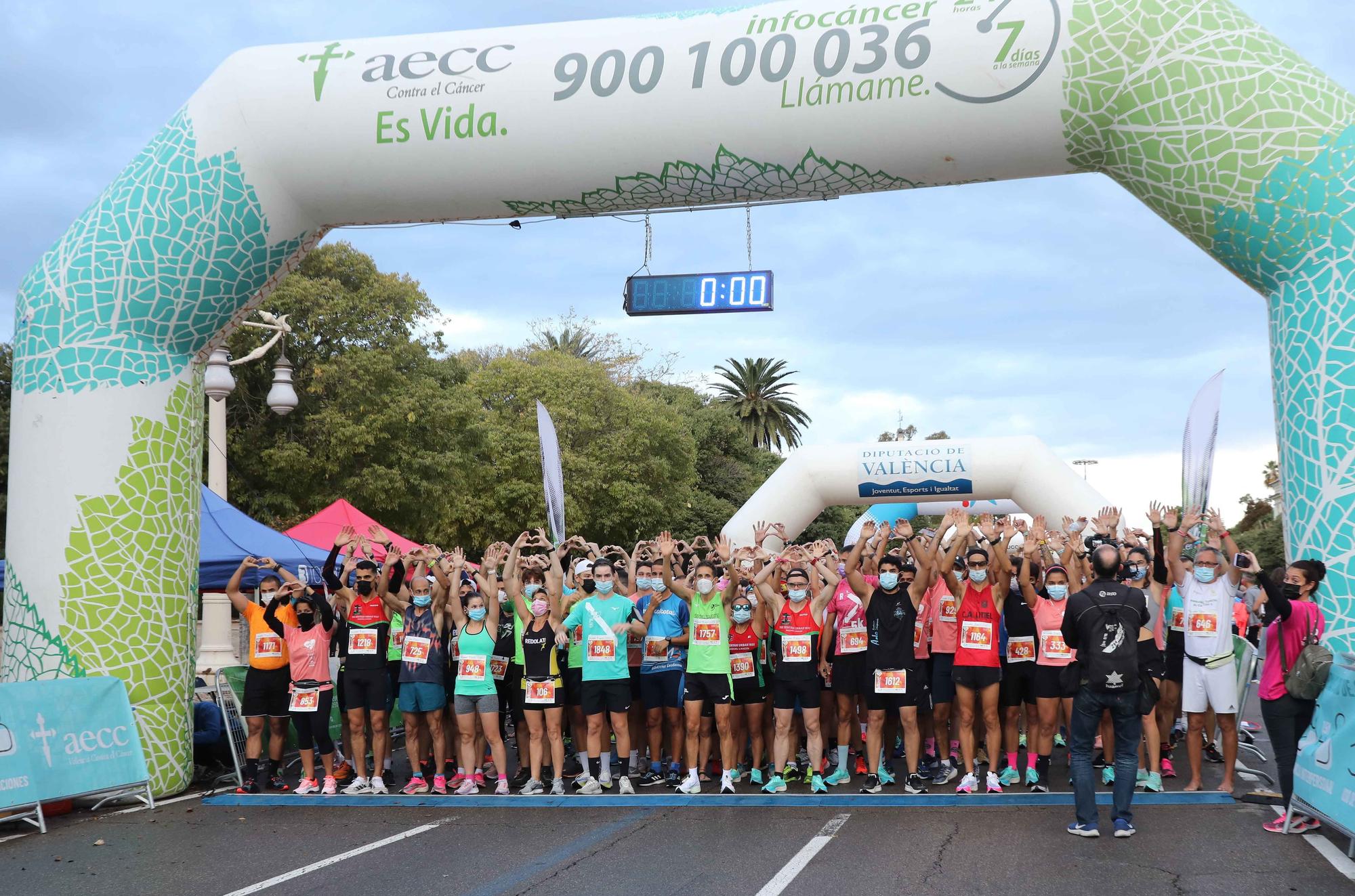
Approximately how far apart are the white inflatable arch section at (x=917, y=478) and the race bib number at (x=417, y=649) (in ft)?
35.3

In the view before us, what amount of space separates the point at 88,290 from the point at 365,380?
49.5 ft

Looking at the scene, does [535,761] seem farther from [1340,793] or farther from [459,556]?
[1340,793]

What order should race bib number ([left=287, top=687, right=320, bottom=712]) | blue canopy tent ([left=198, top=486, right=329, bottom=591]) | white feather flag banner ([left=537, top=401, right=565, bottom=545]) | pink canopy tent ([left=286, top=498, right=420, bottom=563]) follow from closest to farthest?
race bib number ([left=287, top=687, right=320, bottom=712]) → white feather flag banner ([left=537, top=401, right=565, bottom=545]) → blue canopy tent ([left=198, top=486, right=329, bottom=591]) → pink canopy tent ([left=286, top=498, right=420, bottom=563])

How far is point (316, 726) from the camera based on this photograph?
973 centimetres

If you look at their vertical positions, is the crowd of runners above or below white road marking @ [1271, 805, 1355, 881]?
above

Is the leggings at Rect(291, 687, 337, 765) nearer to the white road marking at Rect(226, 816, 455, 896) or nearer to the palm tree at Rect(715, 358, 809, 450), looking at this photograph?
the white road marking at Rect(226, 816, 455, 896)

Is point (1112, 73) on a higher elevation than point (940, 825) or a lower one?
higher

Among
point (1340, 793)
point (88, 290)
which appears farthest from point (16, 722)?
point (1340, 793)

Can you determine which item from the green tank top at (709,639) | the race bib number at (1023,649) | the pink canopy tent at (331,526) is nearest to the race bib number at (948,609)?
the race bib number at (1023,649)

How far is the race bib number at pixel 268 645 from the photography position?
32.3 ft

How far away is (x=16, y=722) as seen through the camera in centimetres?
827

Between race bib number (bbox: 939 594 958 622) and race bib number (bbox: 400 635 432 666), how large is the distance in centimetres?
425

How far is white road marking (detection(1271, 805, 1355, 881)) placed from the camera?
6182 millimetres

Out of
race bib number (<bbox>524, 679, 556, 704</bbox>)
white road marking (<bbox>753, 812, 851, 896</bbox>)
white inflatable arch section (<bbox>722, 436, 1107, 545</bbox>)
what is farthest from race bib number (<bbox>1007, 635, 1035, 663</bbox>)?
white inflatable arch section (<bbox>722, 436, 1107, 545</bbox>)
